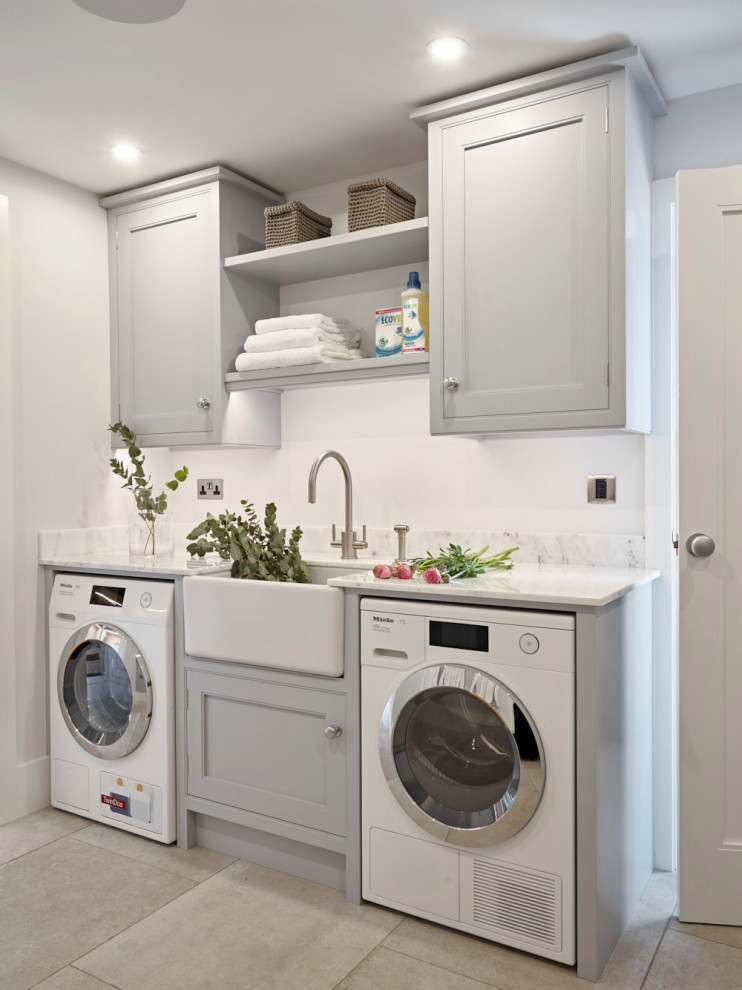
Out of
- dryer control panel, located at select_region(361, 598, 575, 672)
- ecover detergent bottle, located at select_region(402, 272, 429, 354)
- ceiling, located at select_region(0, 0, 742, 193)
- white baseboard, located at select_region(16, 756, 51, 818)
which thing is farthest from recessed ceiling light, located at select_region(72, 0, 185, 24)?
white baseboard, located at select_region(16, 756, 51, 818)

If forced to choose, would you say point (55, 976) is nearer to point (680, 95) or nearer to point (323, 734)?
point (323, 734)

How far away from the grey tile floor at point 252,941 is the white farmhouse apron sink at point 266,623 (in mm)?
648

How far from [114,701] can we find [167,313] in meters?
→ 1.45

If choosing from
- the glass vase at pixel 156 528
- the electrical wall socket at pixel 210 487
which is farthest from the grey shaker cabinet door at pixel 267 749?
the electrical wall socket at pixel 210 487

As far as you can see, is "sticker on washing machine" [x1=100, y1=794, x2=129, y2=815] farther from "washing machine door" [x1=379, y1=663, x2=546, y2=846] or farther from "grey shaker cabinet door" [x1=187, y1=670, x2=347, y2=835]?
"washing machine door" [x1=379, y1=663, x2=546, y2=846]

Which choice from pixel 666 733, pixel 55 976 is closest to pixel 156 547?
pixel 55 976

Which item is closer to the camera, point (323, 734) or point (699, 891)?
point (699, 891)

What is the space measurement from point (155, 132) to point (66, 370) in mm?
960

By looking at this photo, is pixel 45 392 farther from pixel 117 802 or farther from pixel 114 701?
pixel 117 802

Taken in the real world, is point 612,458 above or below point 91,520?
above

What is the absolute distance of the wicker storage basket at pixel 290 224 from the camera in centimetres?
268

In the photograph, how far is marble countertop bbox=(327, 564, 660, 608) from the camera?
1.81 meters

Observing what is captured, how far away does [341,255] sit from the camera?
104 inches

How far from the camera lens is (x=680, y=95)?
2271 mm
